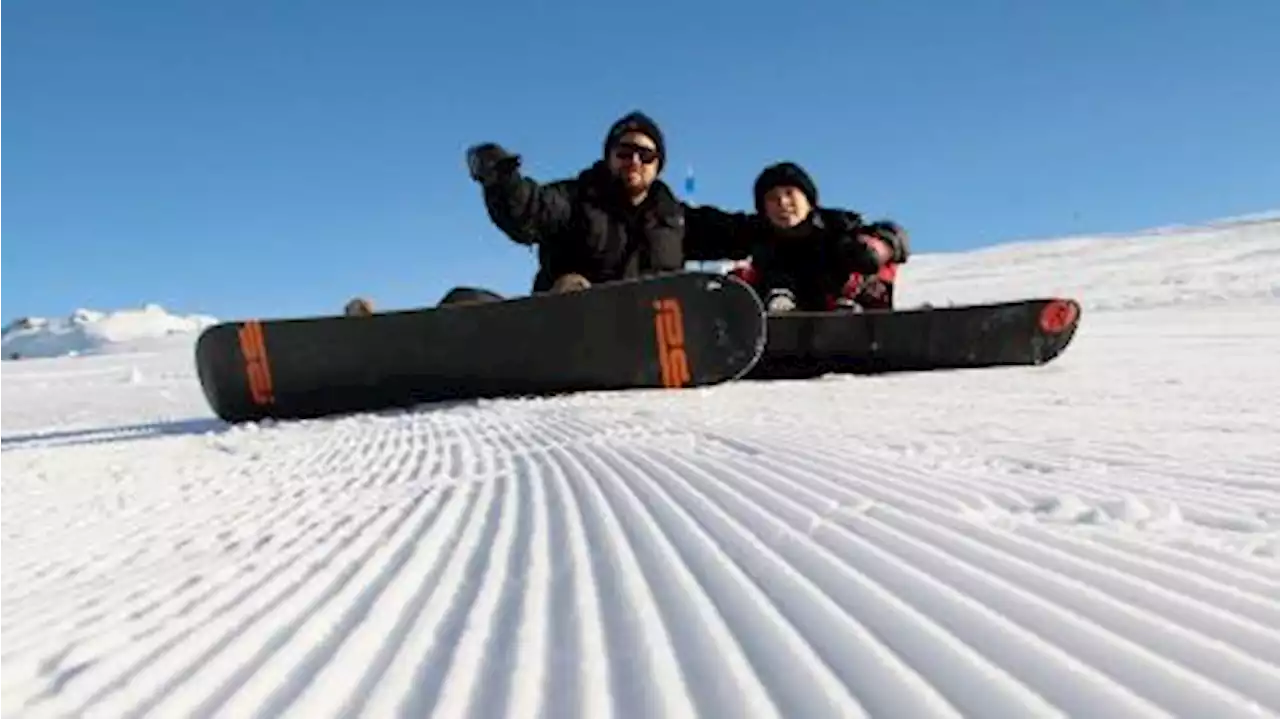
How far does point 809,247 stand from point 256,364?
318 cm

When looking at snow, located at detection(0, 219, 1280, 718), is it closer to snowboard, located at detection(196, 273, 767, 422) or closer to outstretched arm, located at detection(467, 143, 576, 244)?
snowboard, located at detection(196, 273, 767, 422)

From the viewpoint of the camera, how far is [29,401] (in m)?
13.6

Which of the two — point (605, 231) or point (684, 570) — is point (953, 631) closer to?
point (684, 570)

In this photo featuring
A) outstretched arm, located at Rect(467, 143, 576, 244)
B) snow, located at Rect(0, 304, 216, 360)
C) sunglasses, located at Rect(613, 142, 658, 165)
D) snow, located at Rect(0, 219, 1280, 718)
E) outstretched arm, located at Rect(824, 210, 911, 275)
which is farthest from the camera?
snow, located at Rect(0, 304, 216, 360)

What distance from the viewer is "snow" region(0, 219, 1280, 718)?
1.24 metres

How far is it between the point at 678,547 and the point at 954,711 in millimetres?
890

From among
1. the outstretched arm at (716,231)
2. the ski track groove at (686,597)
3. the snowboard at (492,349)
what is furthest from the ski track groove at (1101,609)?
the outstretched arm at (716,231)

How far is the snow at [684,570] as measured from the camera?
48.9 inches

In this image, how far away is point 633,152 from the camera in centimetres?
726

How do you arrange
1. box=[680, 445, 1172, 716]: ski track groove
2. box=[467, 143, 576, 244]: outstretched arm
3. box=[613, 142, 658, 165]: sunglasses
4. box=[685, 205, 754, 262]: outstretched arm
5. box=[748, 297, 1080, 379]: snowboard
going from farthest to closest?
box=[685, 205, 754, 262]: outstretched arm, box=[613, 142, 658, 165]: sunglasses, box=[467, 143, 576, 244]: outstretched arm, box=[748, 297, 1080, 379]: snowboard, box=[680, 445, 1172, 716]: ski track groove

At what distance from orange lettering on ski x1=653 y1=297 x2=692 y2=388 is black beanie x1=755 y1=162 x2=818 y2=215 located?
1735 millimetres

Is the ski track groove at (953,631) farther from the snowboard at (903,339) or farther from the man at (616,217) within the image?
the man at (616,217)

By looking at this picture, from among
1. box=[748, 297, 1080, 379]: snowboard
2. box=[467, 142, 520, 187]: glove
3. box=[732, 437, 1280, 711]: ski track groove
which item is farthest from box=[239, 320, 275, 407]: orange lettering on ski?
box=[732, 437, 1280, 711]: ski track groove

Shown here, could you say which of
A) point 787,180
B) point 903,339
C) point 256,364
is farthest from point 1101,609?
point 787,180
